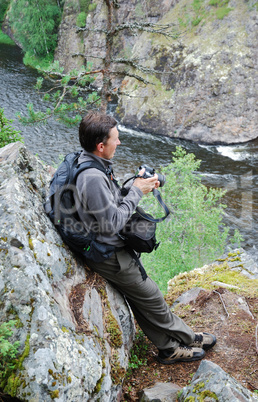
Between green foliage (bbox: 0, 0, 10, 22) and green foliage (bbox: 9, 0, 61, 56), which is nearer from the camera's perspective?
green foliage (bbox: 9, 0, 61, 56)

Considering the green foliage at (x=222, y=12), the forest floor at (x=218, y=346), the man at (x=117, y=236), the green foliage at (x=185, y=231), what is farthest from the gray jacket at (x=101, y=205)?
the green foliage at (x=222, y=12)

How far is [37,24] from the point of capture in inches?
1633

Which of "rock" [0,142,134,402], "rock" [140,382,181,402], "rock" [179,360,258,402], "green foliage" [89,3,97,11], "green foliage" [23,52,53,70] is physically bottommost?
"green foliage" [23,52,53,70]

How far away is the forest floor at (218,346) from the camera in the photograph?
14.2 ft

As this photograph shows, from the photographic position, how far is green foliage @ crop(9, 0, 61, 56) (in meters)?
40.7

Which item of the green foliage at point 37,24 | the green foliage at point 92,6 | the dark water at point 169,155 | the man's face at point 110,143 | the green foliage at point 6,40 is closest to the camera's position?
the man's face at point 110,143

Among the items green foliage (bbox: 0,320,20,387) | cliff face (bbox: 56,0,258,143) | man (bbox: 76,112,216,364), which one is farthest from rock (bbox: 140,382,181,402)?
cliff face (bbox: 56,0,258,143)

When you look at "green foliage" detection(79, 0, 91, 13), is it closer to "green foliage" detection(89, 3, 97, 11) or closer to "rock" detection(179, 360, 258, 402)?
"green foliage" detection(89, 3, 97, 11)

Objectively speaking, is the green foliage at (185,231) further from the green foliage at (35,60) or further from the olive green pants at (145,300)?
the green foliage at (35,60)

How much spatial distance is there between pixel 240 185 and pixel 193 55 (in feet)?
42.9

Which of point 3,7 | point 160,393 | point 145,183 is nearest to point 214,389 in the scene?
point 160,393

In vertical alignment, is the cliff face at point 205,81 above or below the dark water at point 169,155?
above

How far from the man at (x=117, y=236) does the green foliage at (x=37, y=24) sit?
42963mm

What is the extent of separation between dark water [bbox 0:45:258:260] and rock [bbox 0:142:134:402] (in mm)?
13794
